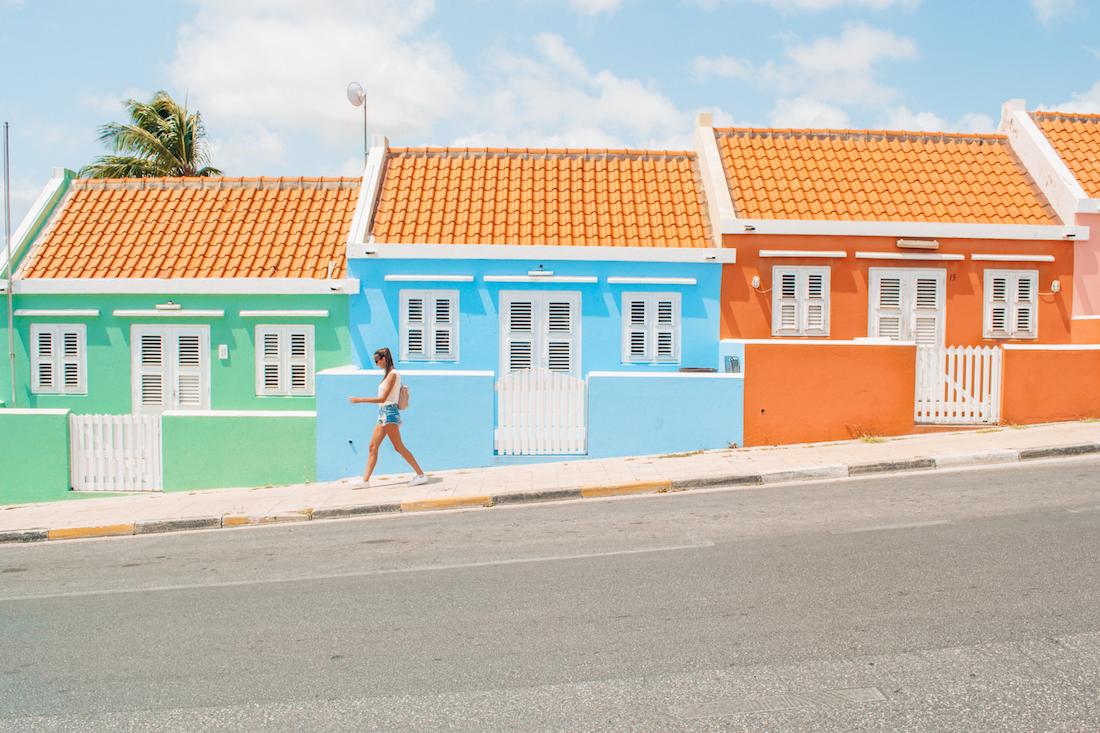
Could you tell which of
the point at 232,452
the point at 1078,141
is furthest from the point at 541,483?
the point at 1078,141

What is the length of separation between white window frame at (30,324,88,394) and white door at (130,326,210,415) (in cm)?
93

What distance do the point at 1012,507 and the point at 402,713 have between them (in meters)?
6.80

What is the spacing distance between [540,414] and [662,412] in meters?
1.83

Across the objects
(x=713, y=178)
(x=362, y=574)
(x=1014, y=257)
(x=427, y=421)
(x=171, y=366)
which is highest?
(x=713, y=178)

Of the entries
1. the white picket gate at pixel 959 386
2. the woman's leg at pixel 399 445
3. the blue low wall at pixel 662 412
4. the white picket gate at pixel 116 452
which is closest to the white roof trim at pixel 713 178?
the blue low wall at pixel 662 412

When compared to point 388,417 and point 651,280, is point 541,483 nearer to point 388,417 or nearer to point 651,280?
point 388,417

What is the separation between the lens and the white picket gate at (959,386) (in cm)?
1381

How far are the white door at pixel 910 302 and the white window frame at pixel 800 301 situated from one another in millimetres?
854

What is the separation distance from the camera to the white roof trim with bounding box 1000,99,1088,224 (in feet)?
53.7

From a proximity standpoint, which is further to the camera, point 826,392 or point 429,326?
point 429,326

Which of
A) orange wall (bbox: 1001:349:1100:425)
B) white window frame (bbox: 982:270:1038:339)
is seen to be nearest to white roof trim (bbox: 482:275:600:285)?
orange wall (bbox: 1001:349:1100:425)

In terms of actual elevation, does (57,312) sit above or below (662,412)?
above

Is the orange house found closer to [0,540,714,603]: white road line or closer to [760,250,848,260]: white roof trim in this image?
[760,250,848,260]: white roof trim

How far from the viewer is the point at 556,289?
1628 cm
